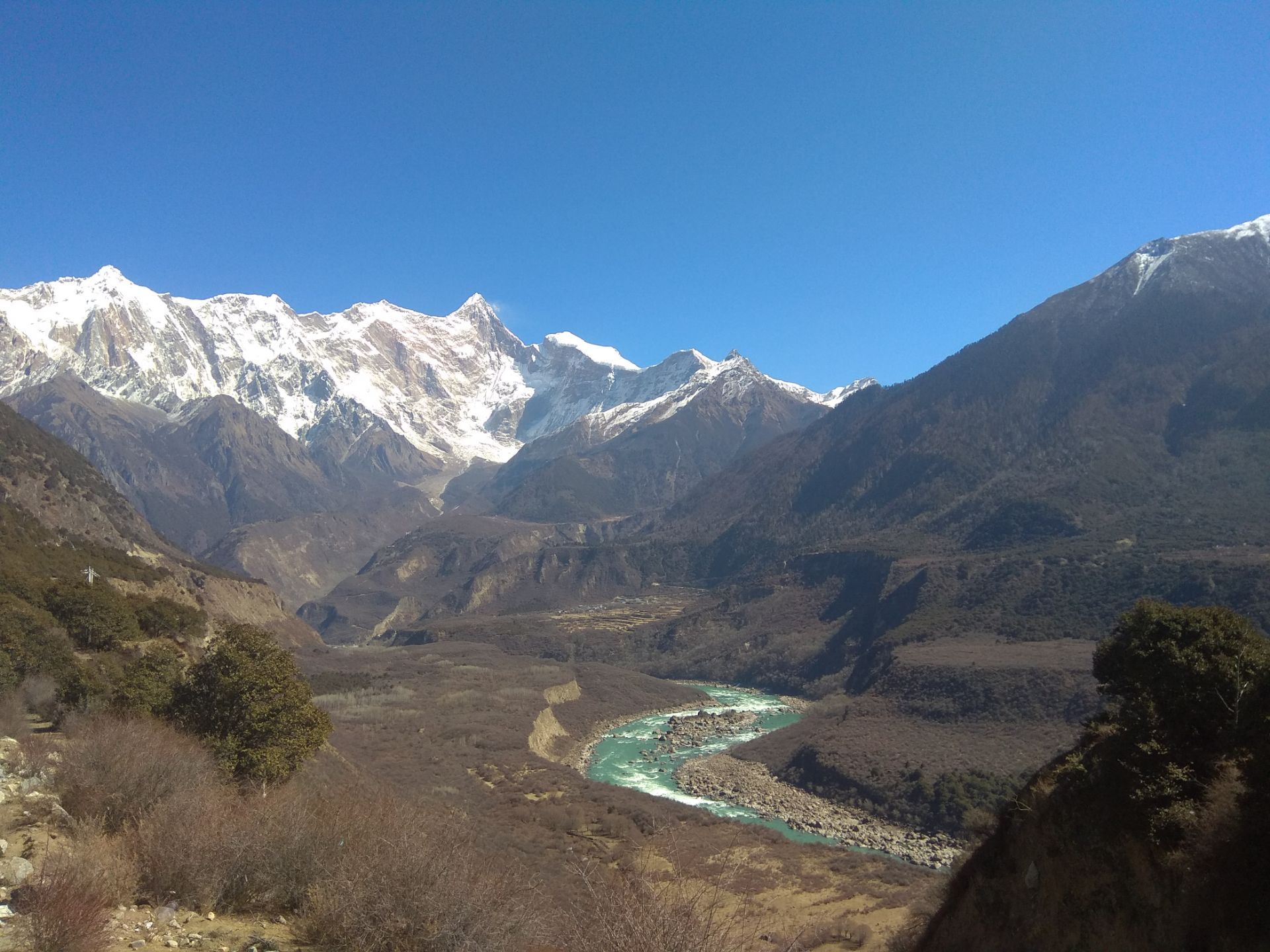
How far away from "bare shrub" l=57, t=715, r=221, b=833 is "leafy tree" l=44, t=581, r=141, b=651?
20.4 meters

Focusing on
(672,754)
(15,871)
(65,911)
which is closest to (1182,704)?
(65,911)

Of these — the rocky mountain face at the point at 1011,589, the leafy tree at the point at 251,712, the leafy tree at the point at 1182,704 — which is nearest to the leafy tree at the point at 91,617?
the leafy tree at the point at 251,712

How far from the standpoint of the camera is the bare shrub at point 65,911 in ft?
35.8

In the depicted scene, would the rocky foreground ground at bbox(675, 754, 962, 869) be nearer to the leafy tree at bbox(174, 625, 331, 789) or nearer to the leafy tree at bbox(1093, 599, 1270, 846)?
the leafy tree at bbox(1093, 599, 1270, 846)

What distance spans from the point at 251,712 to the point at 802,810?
5813cm

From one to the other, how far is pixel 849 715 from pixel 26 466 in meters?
107

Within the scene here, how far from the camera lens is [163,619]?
163 feet

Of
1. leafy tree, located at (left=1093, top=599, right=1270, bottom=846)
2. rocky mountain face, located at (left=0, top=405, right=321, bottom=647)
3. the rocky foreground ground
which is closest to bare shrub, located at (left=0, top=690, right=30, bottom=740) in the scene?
rocky mountain face, located at (left=0, top=405, right=321, bottom=647)

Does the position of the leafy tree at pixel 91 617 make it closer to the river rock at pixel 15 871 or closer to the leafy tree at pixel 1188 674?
the river rock at pixel 15 871

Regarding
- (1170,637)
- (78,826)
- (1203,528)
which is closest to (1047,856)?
(1170,637)

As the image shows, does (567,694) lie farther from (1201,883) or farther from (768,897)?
(1201,883)

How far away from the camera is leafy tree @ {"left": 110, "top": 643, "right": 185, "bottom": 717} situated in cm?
3144

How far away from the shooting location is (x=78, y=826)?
1694 centimetres

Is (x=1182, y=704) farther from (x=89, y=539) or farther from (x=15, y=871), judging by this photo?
(x=89, y=539)
